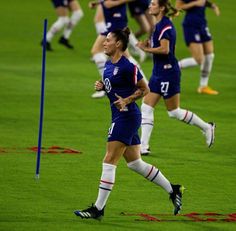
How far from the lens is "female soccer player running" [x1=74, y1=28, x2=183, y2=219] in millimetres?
12594

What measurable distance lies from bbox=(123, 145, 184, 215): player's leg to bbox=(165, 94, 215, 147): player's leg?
3749 mm

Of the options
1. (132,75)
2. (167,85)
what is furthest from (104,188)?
(167,85)

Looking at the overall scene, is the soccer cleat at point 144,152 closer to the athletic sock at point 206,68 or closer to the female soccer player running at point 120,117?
the female soccer player running at point 120,117

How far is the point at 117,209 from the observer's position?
43.7ft

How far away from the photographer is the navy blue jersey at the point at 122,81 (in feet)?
41.9

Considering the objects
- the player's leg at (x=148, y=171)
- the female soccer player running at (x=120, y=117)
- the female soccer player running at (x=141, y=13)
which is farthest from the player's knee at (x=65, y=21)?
the player's leg at (x=148, y=171)

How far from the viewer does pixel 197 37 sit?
916 inches

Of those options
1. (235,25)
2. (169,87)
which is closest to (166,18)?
(169,87)

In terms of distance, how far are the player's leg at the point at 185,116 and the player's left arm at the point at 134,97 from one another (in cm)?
401

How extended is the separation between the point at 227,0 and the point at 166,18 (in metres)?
28.7

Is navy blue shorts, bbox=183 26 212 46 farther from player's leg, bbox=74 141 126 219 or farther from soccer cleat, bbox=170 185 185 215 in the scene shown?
player's leg, bbox=74 141 126 219

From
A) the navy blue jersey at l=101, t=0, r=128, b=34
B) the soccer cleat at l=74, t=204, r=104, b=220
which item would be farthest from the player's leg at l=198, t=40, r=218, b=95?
the soccer cleat at l=74, t=204, r=104, b=220

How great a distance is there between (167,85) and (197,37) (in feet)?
22.5

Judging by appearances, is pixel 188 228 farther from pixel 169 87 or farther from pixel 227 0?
pixel 227 0
